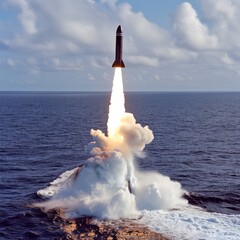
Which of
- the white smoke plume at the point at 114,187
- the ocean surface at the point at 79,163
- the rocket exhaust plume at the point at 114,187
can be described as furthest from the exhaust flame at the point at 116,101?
the ocean surface at the point at 79,163

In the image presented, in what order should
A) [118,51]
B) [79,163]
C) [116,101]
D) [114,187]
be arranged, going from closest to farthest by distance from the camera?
[114,187], [118,51], [116,101], [79,163]

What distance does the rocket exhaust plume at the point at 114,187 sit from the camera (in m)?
52.9

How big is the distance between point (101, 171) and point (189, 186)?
1774 cm

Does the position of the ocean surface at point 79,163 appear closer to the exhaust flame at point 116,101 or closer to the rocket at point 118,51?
the exhaust flame at point 116,101

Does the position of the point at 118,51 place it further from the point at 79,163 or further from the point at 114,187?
the point at 79,163

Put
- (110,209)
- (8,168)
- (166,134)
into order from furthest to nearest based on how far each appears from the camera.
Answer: (166,134) → (8,168) → (110,209)

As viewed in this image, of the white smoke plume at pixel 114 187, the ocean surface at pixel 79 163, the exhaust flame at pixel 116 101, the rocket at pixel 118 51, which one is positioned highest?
the rocket at pixel 118 51

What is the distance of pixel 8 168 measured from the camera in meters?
75.9

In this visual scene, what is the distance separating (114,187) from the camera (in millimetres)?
56438

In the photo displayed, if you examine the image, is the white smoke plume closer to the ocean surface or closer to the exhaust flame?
the exhaust flame

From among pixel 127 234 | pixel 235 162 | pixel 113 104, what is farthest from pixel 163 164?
pixel 127 234

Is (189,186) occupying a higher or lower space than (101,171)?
lower

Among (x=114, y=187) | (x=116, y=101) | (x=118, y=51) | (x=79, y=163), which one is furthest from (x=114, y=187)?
(x=79, y=163)

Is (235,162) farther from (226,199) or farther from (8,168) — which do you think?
(8,168)
